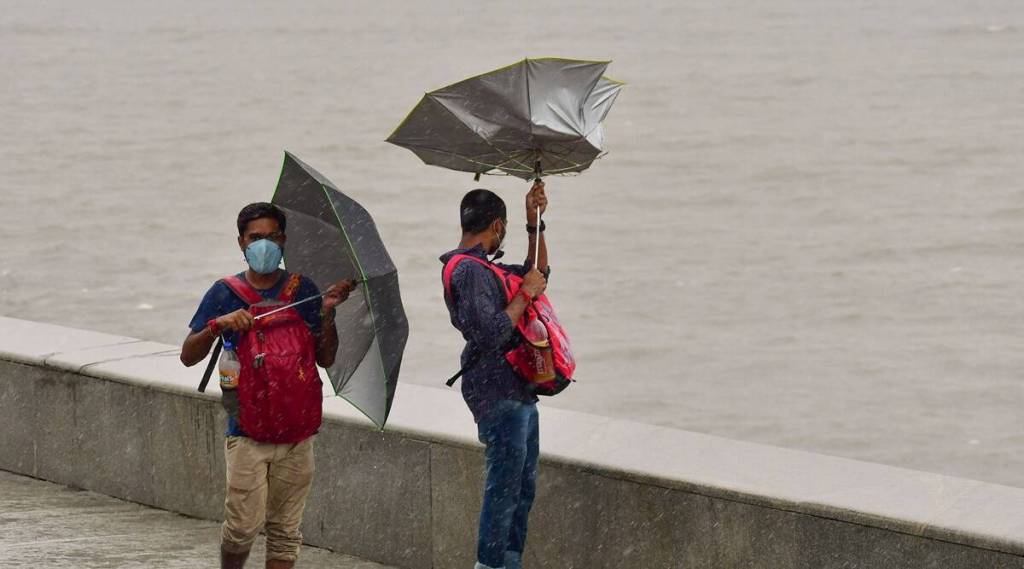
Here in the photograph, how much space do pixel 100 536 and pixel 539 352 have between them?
2293mm

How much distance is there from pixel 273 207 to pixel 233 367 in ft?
1.71

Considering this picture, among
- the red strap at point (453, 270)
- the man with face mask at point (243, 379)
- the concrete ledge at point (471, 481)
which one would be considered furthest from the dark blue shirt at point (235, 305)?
the concrete ledge at point (471, 481)

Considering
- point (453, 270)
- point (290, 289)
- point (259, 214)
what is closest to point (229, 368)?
point (290, 289)

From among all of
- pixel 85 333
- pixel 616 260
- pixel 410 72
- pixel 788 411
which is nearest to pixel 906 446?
pixel 788 411

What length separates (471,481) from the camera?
6.43 meters

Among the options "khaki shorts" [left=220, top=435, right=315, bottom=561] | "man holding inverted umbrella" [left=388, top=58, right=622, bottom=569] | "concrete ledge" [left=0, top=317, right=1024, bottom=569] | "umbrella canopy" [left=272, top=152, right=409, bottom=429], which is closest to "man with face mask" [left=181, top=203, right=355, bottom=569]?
"khaki shorts" [left=220, top=435, right=315, bottom=561]

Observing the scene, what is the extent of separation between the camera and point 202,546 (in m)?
6.90

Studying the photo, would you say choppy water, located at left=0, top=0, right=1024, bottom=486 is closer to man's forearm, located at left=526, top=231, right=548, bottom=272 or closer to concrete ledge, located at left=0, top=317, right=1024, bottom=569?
concrete ledge, located at left=0, top=317, right=1024, bottom=569

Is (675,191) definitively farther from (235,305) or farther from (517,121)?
(235,305)

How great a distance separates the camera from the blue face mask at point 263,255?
214 inches

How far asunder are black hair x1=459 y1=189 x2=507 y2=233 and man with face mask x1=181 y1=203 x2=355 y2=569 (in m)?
0.46

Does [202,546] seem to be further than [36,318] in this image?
No

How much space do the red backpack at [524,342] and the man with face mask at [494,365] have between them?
0.6 inches

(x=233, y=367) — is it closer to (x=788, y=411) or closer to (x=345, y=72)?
(x=788, y=411)
